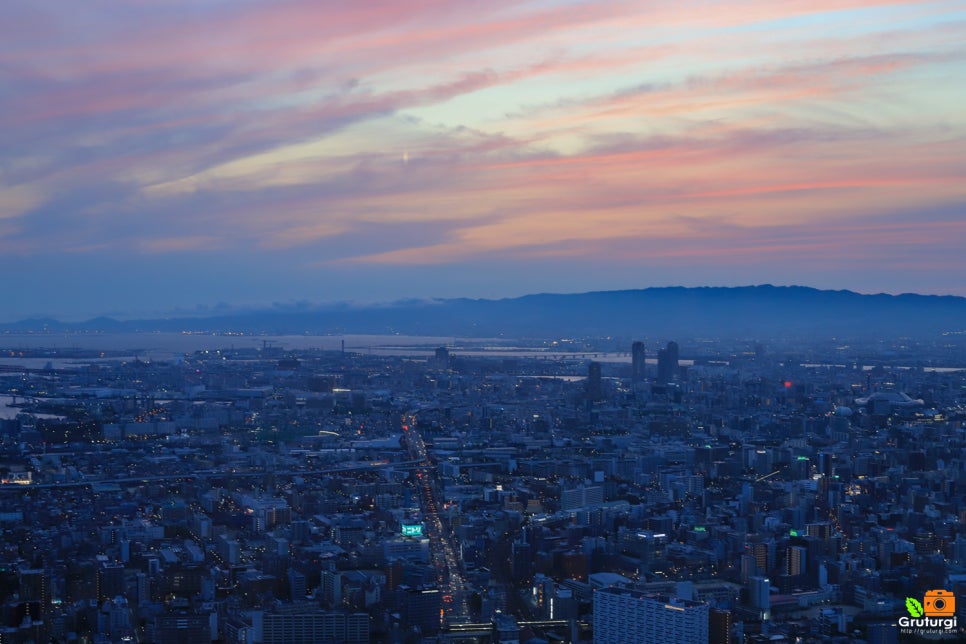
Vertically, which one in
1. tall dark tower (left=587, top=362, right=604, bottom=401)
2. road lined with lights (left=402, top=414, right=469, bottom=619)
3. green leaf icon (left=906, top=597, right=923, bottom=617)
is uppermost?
tall dark tower (left=587, top=362, right=604, bottom=401)

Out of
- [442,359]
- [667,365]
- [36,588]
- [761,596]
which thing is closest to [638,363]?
[667,365]

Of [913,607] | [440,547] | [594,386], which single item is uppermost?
[594,386]

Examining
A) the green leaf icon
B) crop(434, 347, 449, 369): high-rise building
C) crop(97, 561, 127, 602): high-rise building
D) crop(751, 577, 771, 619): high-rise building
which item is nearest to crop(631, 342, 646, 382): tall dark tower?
crop(434, 347, 449, 369): high-rise building

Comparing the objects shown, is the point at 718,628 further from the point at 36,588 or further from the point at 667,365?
the point at 667,365

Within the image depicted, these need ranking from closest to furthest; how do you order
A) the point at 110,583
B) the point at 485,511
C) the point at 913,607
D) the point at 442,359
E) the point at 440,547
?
the point at 913,607 → the point at 110,583 → the point at 440,547 → the point at 485,511 → the point at 442,359

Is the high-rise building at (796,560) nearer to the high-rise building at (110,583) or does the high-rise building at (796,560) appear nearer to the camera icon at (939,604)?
the camera icon at (939,604)

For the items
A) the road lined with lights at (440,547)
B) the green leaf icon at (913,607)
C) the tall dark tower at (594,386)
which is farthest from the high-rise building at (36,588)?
the tall dark tower at (594,386)

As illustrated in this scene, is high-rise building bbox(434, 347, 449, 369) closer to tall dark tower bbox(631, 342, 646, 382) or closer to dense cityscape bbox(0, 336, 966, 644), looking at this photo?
dense cityscape bbox(0, 336, 966, 644)

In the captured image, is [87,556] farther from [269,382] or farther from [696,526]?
[269,382]
